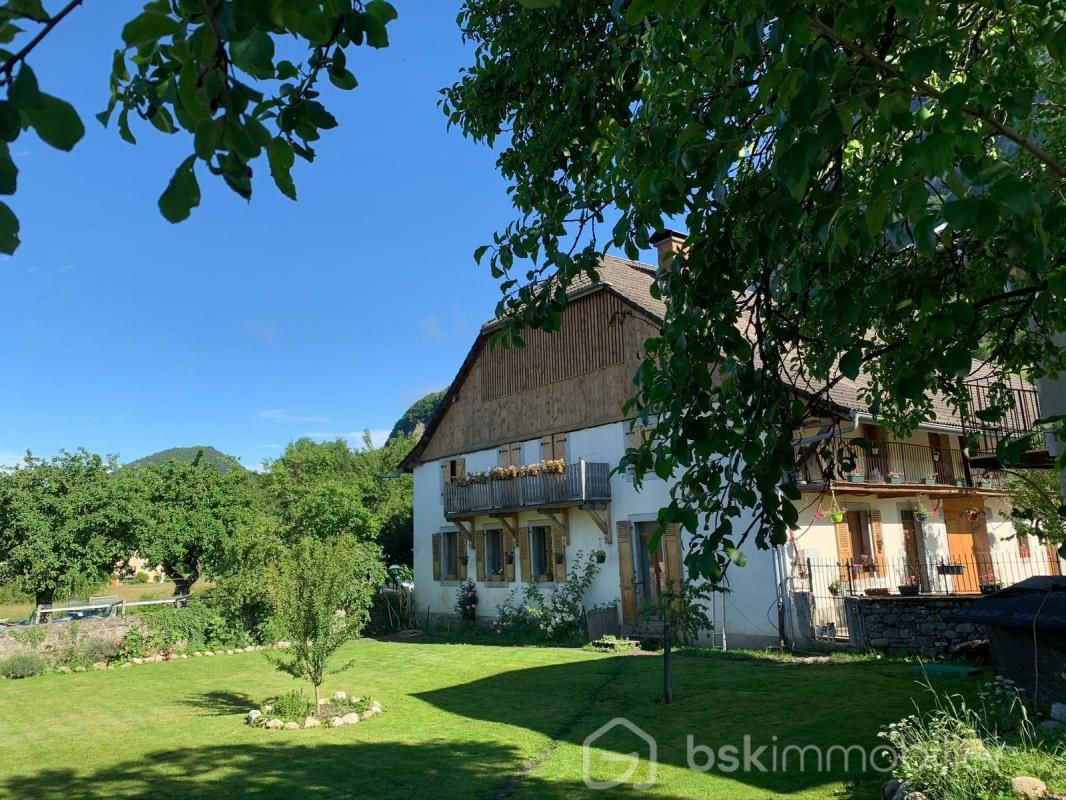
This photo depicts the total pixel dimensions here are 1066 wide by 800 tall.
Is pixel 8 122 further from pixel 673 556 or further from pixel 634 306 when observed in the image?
pixel 673 556

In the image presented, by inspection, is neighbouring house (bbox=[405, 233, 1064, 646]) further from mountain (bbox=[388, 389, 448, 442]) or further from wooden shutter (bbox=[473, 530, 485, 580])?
mountain (bbox=[388, 389, 448, 442])

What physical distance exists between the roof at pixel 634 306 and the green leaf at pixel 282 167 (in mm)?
15306

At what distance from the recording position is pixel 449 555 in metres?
26.3

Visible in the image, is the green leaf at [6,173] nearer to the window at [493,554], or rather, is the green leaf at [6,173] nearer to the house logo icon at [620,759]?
the house logo icon at [620,759]

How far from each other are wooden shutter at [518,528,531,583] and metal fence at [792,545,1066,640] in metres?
8.82

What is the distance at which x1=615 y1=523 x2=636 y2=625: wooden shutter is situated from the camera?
1955cm

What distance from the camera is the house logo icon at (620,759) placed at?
22.8 feet

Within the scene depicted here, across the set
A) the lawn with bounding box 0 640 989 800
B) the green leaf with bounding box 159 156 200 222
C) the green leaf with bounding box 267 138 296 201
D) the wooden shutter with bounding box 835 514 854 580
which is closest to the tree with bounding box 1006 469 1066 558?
the lawn with bounding box 0 640 989 800

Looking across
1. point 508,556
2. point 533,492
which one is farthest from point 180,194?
point 508,556

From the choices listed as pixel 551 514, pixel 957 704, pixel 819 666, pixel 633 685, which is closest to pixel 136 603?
pixel 551 514

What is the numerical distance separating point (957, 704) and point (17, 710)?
15.1 m

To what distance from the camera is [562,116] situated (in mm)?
5730

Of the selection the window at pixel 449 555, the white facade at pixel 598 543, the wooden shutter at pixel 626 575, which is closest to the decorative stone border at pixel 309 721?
the white facade at pixel 598 543

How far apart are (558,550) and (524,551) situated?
1.70 meters
